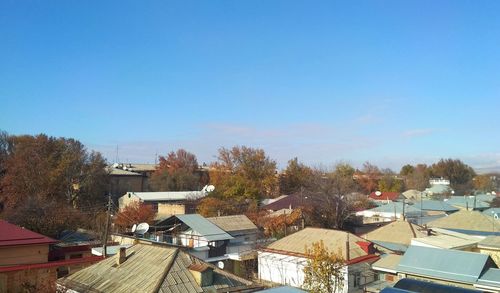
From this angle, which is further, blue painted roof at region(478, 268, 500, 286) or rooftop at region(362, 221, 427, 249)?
rooftop at region(362, 221, 427, 249)

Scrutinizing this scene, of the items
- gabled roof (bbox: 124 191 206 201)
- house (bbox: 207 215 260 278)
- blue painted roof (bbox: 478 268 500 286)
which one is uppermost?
gabled roof (bbox: 124 191 206 201)

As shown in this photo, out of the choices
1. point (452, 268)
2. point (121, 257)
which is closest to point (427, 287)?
point (452, 268)

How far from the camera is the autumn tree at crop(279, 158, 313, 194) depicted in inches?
2933

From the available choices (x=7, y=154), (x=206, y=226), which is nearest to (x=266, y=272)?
(x=206, y=226)

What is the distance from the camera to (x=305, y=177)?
7525cm

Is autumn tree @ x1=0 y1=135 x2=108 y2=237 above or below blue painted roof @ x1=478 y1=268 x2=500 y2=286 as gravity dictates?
above

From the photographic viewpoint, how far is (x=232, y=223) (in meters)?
35.8

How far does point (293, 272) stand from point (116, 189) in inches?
2014

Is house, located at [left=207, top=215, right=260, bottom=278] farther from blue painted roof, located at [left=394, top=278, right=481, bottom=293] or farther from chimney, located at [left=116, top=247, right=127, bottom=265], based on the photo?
blue painted roof, located at [left=394, top=278, right=481, bottom=293]

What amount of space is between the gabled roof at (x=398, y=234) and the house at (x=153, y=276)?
17793 mm

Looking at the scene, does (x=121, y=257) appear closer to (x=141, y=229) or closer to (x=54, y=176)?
(x=141, y=229)

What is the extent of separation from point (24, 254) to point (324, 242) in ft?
57.0

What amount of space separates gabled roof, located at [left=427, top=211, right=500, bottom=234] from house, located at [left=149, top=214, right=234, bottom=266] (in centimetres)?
2182

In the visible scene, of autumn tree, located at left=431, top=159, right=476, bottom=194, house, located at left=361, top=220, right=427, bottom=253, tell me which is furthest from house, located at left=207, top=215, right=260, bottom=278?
autumn tree, located at left=431, top=159, right=476, bottom=194
